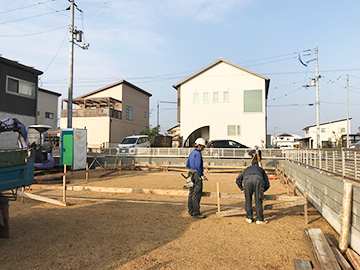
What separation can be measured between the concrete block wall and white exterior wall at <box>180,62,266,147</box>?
15260mm

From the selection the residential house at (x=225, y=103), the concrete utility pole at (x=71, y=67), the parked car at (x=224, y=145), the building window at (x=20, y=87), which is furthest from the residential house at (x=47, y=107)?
the parked car at (x=224, y=145)

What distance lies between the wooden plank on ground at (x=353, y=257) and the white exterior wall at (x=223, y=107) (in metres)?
19.8

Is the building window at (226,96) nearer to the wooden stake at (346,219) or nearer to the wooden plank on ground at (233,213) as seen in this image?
the wooden plank on ground at (233,213)

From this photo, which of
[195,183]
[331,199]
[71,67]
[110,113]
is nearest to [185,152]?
[71,67]

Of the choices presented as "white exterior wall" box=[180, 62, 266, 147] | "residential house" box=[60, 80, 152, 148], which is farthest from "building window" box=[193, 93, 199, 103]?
"residential house" box=[60, 80, 152, 148]

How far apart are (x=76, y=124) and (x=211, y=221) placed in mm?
27128

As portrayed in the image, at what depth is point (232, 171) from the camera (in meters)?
17.7

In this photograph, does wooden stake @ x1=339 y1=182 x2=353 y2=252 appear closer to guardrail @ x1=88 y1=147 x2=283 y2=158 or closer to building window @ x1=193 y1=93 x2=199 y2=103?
guardrail @ x1=88 y1=147 x2=283 y2=158

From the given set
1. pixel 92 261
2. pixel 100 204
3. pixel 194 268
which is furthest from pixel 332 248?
pixel 100 204

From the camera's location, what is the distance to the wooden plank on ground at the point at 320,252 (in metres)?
3.40

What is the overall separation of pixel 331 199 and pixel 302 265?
8.77 feet

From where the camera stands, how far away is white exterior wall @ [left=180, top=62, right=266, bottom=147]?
77.8 feet

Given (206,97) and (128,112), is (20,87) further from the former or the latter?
(128,112)

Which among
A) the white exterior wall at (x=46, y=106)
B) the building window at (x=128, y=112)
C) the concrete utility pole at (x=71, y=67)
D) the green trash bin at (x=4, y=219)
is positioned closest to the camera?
the green trash bin at (x=4, y=219)
